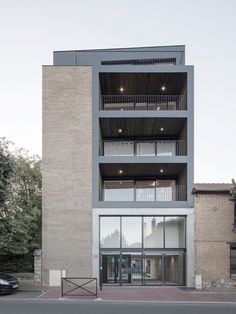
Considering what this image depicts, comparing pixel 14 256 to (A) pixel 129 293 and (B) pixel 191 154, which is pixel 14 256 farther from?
(B) pixel 191 154

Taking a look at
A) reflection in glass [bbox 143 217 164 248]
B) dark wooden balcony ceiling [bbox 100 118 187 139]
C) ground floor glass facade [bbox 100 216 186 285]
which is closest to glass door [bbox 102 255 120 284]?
ground floor glass facade [bbox 100 216 186 285]

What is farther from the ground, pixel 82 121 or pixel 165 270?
pixel 82 121

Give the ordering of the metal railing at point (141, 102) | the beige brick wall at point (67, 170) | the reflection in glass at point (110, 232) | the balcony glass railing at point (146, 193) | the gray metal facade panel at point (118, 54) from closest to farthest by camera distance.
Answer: the beige brick wall at point (67, 170) → the reflection in glass at point (110, 232) → the balcony glass railing at point (146, 193) → the metal railing at point (141, 102) → the gray metal facade panel at point (118, 54)

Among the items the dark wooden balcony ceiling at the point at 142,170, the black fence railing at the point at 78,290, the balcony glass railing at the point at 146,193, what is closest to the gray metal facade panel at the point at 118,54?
the dark wooden balcony ceiling at the point at 142,170

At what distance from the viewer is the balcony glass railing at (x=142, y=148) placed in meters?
27.0

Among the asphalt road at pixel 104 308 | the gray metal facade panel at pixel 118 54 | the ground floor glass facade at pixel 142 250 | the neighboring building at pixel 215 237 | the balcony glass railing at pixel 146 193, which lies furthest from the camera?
the gray metal facade panel at pixel 118 54

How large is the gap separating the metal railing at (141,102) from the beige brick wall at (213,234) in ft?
25.3

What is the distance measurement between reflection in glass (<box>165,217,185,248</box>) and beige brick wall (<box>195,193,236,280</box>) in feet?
3.74

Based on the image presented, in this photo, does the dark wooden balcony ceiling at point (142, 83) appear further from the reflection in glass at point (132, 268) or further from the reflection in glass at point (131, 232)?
the reflection in glass at point (132, 268)

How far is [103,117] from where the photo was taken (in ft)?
81.0

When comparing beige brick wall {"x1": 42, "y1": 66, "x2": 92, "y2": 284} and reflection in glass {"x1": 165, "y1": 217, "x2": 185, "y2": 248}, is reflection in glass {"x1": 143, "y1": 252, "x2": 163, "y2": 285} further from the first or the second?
beige brick wall {"x1": 42, "y1": 66, "x2": 92, "y2": 284}

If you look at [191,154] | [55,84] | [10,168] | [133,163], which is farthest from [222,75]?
[10,168]

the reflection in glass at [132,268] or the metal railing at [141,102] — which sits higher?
the metal railing at [141,102]

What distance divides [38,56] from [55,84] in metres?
3.47
